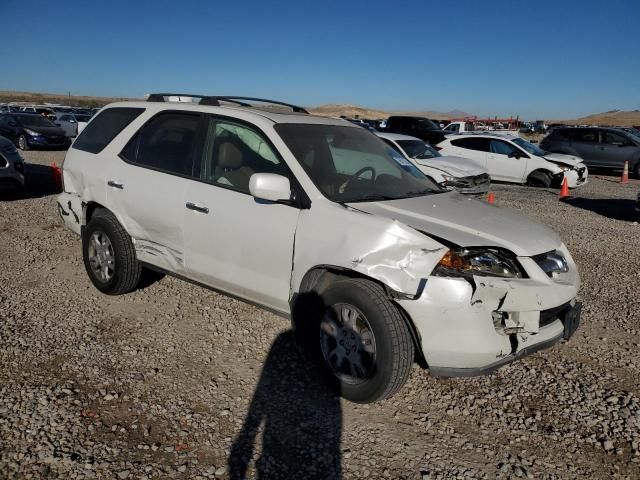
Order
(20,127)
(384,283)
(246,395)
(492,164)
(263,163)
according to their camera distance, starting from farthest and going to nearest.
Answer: (20,127) → (492,164) → (263,163) → (246,395) → (384,283)

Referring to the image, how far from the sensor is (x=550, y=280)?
3178mm

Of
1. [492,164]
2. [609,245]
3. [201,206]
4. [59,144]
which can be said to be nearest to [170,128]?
[201,206]

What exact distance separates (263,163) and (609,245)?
20.2 feet

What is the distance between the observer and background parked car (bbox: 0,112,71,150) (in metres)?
18.3

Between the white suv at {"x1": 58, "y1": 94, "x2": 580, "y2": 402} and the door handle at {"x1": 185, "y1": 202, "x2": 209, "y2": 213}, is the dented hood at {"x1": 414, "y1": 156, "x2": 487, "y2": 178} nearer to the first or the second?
the white suv at {"x1": 58, "y1": 94, "x2": 580, "y2": 402}

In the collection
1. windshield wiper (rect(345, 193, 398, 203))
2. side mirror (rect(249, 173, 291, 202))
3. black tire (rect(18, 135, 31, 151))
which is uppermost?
black tire (rect(18, 135, 31, 151))

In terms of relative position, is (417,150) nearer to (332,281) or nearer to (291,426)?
(332,281)

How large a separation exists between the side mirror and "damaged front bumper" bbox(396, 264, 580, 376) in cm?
106

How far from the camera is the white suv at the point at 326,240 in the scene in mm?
2955

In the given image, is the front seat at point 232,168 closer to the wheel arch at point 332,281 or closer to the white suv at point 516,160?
the wheel arch at point 332,281

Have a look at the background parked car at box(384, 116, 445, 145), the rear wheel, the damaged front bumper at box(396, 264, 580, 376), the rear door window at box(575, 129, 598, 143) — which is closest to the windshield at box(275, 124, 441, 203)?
the damaged front bumper at box(396, 264, 580, 376)

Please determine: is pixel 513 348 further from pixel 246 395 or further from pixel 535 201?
pixel 535 201

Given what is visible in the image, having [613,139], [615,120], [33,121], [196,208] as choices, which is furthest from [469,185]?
[615,120]

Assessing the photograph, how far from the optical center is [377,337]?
3002 mm
